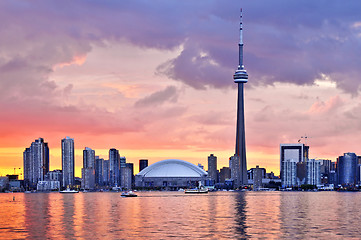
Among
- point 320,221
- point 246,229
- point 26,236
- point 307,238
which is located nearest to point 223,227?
point 246,229

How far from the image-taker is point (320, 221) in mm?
117188

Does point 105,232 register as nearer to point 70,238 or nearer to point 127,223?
point 70,238

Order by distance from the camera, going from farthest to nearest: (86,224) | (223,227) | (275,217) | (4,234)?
(275,217) < (86,224) < (223,227) < (4,234)

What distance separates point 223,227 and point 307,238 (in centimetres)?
1868

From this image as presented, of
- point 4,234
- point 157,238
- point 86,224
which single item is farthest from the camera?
point 86,224

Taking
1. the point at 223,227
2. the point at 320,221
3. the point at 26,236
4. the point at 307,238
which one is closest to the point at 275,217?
the point at 320,221

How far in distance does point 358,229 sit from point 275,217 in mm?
29228

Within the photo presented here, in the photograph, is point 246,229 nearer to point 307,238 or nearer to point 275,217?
point 307,238

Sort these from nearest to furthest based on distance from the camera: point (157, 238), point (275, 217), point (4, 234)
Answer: point (157, 238) < point (4, 234) < point (275, 217)

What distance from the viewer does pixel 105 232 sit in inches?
3757

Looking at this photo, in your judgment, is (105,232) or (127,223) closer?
(105,232)

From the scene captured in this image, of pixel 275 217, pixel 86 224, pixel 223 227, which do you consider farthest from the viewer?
pixel 275 217

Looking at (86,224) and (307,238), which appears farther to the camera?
(86,224)

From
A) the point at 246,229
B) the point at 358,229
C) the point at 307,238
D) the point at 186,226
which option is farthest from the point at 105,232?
the point at 358,229
